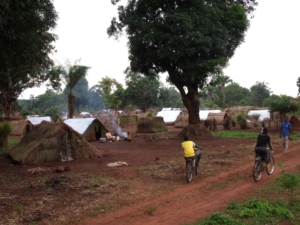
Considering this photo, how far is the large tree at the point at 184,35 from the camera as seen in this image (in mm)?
17562

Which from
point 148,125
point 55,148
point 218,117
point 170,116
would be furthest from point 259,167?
point 170,116

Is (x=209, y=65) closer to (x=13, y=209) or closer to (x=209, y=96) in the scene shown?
(x=13, y=209)

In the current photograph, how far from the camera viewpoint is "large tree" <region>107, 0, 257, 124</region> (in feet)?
57.6

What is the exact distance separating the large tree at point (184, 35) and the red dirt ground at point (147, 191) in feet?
24.5

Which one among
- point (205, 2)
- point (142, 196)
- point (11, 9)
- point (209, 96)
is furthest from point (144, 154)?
point (209, 96)

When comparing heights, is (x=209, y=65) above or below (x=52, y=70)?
below

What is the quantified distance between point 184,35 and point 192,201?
40.3 ft

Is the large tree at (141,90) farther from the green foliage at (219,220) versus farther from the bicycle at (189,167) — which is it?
the green foliage at (219,220)

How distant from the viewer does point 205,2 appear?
18625 mm

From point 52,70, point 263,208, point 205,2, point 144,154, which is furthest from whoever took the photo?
point 52,70

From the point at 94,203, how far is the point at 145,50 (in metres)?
13.7

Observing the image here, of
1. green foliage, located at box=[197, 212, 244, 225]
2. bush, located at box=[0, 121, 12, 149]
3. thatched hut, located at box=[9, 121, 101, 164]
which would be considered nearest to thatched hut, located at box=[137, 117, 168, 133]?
bush, located at box=[0, 121, 12, 149]

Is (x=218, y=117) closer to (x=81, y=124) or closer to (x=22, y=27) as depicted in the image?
(x=81, y=124)

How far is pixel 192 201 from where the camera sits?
681 cm
